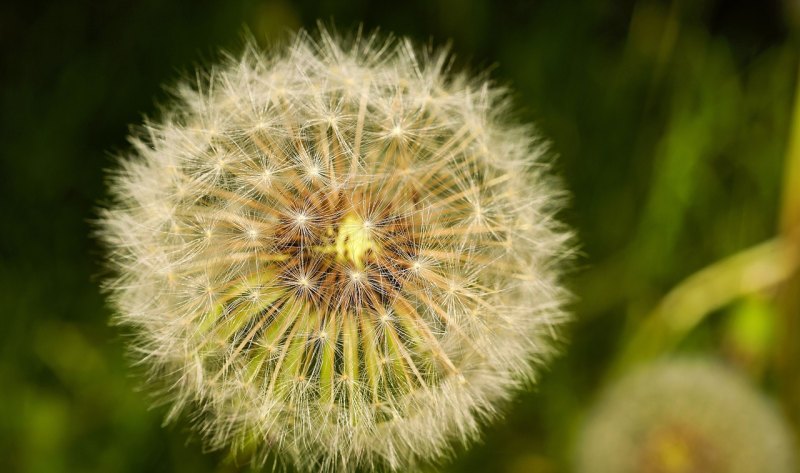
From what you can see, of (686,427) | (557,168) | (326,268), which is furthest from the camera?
(557,168)

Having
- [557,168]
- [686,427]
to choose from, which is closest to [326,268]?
[686,427]

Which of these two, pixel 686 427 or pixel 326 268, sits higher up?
pixel 326 268

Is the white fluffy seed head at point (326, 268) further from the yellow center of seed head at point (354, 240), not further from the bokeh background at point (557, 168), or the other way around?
the bokeh background at point (557, 168)

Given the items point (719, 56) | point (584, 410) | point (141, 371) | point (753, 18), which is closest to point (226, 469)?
point (141, 371)

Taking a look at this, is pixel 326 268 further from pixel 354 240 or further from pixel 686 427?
pixel 686 427

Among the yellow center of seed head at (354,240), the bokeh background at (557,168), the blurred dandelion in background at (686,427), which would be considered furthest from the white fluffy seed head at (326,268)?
the bokeh background at (557,168)

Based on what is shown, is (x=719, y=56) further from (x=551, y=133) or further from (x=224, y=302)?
(x=224, y=302)
